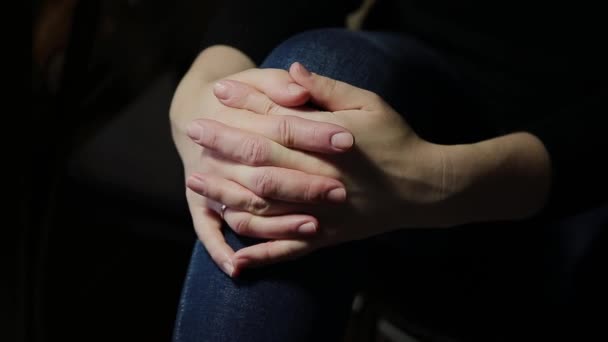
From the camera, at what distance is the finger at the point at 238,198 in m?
0.53

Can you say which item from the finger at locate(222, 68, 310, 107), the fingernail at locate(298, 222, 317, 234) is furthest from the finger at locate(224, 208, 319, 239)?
the finger at locate(222, 68, 310, 107)

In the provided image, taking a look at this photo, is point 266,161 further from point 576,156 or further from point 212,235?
point 576,156

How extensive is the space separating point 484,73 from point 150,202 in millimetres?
592

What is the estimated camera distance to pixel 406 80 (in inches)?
24.8

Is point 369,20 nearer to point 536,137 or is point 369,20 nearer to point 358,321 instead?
point 536,137

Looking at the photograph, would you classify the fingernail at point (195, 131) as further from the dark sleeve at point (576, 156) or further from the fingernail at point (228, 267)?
the dark sleeve at point (576, 156)

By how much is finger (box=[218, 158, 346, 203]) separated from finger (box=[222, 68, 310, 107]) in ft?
0.22

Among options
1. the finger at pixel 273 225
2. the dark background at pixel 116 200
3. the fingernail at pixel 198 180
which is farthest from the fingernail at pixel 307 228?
→ the dark background at pixel 116 200

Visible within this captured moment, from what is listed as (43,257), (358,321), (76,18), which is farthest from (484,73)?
(43,257)

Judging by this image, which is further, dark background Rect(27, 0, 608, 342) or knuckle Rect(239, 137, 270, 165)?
dark background Rect(27, 0, 608, 342)

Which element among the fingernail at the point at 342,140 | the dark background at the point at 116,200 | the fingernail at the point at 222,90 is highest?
the fingernail at the point at 342,140

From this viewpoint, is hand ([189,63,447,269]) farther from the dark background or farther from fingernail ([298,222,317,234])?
the dark background

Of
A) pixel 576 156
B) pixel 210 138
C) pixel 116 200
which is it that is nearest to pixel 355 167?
pixel 210 138

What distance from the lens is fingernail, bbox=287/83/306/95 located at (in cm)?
53
